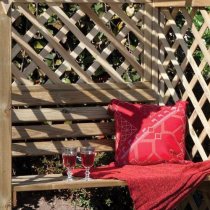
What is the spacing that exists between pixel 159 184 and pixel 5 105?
0.99 metres

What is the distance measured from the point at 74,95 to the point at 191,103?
888 millimetres

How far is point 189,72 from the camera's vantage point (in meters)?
5.04

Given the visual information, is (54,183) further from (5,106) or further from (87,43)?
(87,43)

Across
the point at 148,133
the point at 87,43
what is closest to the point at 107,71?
the point at 87,43

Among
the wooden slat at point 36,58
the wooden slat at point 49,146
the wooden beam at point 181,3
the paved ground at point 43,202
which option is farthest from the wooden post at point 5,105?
the paved ground at point 43,202

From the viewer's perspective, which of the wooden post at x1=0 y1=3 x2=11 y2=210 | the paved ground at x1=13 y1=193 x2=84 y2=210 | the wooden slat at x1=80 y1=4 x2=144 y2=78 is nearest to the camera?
the wooden post at x1=0 y1=3 x2=11 y2=210

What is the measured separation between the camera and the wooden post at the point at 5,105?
361 cm

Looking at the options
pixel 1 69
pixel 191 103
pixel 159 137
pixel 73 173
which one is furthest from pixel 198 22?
pixel 1 69

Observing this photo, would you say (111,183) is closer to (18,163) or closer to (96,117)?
(96,117)

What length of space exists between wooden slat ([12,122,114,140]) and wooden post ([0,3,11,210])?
0.83 m

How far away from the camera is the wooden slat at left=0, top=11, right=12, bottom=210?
3609 mm

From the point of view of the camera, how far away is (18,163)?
5.20m

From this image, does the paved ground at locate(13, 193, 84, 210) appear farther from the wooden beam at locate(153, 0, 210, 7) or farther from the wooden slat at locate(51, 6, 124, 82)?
the wooden beam at locate(153, 0, 210, 7)

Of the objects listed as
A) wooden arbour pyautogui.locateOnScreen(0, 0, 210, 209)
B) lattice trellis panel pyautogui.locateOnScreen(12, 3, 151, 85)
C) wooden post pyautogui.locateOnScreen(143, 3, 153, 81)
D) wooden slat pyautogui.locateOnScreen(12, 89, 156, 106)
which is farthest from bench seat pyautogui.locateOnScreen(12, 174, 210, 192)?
wooden post pyautogui.locateOnScreen(143, 3, 153, 81)
